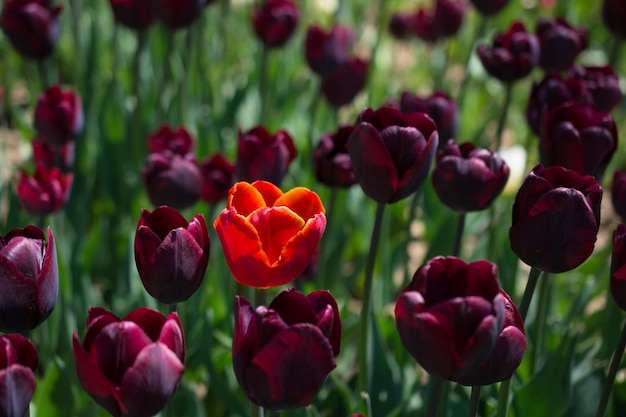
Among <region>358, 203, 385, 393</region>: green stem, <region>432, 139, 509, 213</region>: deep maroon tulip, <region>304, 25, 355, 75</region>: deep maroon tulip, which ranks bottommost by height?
<region>358, 203, 385, 393</region>: green stem

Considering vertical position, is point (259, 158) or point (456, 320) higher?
point (456, 320)

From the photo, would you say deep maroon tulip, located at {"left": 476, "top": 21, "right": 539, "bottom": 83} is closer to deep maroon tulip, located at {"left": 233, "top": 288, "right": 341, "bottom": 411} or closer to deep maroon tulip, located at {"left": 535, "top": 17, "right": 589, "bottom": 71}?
deep maroon tulip, located at {"left": 535, "top": 17, "right": 589, "bottom": 71}

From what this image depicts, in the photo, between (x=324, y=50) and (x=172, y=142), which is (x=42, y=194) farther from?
(x=324, y=50)

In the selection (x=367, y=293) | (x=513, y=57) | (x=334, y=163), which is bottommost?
(x=367, y=293)

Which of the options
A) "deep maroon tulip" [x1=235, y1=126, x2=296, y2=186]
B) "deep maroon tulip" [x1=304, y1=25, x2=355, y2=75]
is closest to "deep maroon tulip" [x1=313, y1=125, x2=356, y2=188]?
"deep maroon tulip" [x1=235, y1=126, x2=296, y2=186]

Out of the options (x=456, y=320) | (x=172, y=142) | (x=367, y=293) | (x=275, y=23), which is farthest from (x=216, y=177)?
(x=456, y=320)

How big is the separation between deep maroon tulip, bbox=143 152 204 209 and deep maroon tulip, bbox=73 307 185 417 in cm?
70

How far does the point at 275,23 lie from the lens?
235cm

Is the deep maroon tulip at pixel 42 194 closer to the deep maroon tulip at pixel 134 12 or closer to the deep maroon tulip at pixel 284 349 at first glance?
the deep maroon tulip at pixel 134 12

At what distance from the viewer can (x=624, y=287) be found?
106cm

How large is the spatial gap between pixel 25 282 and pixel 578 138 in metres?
0.83

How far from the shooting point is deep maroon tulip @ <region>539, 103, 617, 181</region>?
136 centimetres

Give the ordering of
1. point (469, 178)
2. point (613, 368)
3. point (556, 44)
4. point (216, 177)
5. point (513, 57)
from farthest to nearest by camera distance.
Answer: point (556, 44)
point (513, 57)
point (216, 177)
point (469, 178)
point (613, 368)

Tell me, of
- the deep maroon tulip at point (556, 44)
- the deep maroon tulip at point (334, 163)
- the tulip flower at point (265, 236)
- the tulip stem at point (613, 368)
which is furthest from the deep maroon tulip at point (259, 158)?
the deep maroon tulip at point (556, 44)
